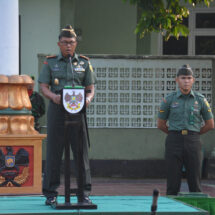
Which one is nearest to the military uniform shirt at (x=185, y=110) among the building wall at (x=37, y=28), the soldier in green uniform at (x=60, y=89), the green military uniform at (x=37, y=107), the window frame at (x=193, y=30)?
the soldier in green uniform at (x=60, y=89)

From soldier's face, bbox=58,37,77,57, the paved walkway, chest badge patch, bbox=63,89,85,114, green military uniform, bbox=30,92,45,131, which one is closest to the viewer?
chest badge patch, bbox=63,89,85,114

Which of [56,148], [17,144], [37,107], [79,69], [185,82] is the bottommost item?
[17,144]

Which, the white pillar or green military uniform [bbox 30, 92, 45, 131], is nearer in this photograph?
the white pillar

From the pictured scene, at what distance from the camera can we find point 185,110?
852 cm

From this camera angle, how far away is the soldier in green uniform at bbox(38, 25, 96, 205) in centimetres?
758

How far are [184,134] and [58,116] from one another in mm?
1673

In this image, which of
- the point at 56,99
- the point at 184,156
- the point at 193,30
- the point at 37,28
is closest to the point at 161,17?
the point at 184,156

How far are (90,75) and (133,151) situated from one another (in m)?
6.16

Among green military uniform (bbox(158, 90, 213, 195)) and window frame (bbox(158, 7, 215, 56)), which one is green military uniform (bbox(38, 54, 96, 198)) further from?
window frame (bbox(158, 7, 215, 56))

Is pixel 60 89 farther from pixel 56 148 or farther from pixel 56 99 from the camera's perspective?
pixel 56 148

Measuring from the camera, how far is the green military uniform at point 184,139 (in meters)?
8.48

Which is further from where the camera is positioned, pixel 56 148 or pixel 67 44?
pixel 56 148

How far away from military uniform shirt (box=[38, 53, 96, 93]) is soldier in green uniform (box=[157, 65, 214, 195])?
1.34 meters

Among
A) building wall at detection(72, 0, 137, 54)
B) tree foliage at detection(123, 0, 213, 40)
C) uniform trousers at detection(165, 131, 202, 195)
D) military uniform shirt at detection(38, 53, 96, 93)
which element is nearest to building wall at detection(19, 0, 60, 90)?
building wall at detection(72, 0, 137, 54)
